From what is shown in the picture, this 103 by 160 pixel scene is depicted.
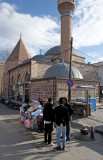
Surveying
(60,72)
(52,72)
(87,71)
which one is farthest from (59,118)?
(87,71)

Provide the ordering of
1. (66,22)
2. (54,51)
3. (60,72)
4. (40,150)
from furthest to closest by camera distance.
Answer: (54,51) < (66,22) < (60,72) < (40,150)

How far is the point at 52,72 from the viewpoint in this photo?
16.3 meters

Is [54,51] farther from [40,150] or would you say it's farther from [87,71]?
[40,150]

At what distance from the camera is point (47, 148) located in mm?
4523

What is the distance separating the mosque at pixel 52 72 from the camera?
46.8 ft

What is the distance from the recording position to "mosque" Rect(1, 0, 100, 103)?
14.3 metres

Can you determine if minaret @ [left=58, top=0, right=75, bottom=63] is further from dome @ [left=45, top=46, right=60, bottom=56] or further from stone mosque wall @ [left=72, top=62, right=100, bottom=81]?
dome @ [left=45, top=46, right=60, bottom=56]

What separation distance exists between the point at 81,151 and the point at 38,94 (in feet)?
38.9

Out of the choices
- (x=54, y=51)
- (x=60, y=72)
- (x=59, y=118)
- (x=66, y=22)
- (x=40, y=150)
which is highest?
(x=66, y=22)

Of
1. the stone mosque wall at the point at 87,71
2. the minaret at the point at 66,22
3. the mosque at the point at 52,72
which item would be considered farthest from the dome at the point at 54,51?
the stone mosque wall at the point at 87,71

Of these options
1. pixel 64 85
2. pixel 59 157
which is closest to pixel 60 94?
pixel 64 85

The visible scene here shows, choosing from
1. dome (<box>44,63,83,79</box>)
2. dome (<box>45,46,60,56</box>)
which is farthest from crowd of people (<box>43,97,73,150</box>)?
dome (<box>45,46,60,56</box>)

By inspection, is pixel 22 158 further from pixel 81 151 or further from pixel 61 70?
pixel 61 70

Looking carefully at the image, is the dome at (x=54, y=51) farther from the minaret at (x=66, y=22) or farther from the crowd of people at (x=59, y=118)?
the crowd of people at (x=59, y=118)
